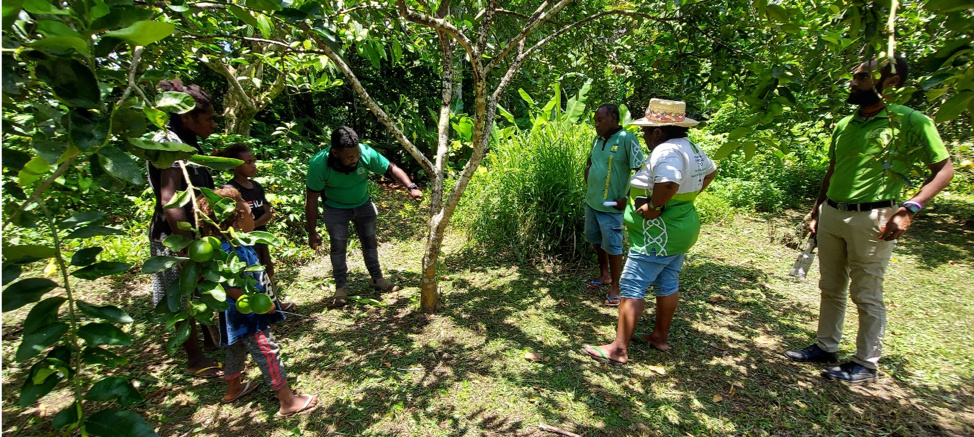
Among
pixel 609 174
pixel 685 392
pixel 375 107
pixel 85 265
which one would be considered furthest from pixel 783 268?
pixel 85 265

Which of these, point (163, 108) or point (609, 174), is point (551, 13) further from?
point (163, 108)

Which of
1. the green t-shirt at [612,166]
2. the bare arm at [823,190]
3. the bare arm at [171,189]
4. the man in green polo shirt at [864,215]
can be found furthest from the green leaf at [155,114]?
the bare arm at [823,190]

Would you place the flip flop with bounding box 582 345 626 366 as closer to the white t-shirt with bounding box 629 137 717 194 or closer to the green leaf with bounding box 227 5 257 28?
the white t-shirt with bounding box 629 137 717 194

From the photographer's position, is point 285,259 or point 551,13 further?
point 285,259

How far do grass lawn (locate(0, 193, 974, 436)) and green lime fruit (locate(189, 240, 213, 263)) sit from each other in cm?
172

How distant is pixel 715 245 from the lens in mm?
5559

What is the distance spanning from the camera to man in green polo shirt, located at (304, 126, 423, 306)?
351 cm

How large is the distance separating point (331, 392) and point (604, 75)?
3734 mm

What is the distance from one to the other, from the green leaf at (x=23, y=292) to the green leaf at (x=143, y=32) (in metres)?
0.47

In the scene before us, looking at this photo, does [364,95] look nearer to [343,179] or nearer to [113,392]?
[343,179]

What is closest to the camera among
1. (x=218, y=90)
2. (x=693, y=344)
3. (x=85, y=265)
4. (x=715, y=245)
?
(x=85, y=265)

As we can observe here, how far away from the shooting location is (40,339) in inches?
34.8

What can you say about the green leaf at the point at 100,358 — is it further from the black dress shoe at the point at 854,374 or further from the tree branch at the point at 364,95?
the black dress shoe at the point at 854,374

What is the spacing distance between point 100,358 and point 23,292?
199mm
